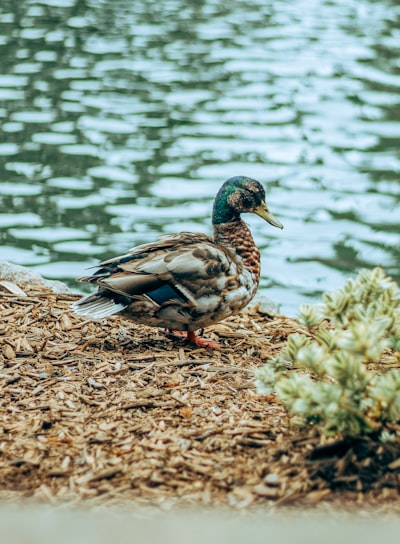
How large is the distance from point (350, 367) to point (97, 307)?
1988 millimetres

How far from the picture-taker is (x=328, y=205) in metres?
9.10

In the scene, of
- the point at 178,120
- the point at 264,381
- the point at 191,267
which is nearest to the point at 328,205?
the point at 178,120

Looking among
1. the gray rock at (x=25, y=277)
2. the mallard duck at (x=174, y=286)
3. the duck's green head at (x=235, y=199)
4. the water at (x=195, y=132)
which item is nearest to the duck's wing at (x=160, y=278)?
the mallard duck at (x=174, y=286)

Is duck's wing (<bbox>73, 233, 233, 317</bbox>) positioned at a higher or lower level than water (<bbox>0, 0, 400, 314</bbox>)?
higher

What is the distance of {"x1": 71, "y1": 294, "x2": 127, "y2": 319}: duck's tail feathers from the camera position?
472cm

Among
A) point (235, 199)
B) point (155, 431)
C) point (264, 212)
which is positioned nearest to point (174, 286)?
point (235, 199)

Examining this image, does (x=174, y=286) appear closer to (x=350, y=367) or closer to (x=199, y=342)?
(x=199, y=342)

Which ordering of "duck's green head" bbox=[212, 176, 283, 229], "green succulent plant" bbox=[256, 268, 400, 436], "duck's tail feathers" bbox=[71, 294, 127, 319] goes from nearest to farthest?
"green succulent plant" bbox=[256, 268, 400, 436]
"duck's tail feathers" bbox=[71, 294, 127, 319]
"duck's green head" bbox=[212, 176, 283, 229]

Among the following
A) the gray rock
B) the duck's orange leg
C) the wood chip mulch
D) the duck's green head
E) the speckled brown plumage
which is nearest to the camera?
the wood chip mulch

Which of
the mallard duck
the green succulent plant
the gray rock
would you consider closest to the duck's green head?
the mallard duck

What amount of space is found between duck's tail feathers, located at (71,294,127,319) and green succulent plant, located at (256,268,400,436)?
1410 millimetres

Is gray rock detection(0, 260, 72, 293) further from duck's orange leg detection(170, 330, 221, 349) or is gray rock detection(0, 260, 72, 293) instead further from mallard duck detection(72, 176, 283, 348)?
duck's orange leg detection(170, 330, 221, 349)

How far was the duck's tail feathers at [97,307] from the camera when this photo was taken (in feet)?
15.5

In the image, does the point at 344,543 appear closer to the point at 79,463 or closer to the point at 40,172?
the point at 79,463
